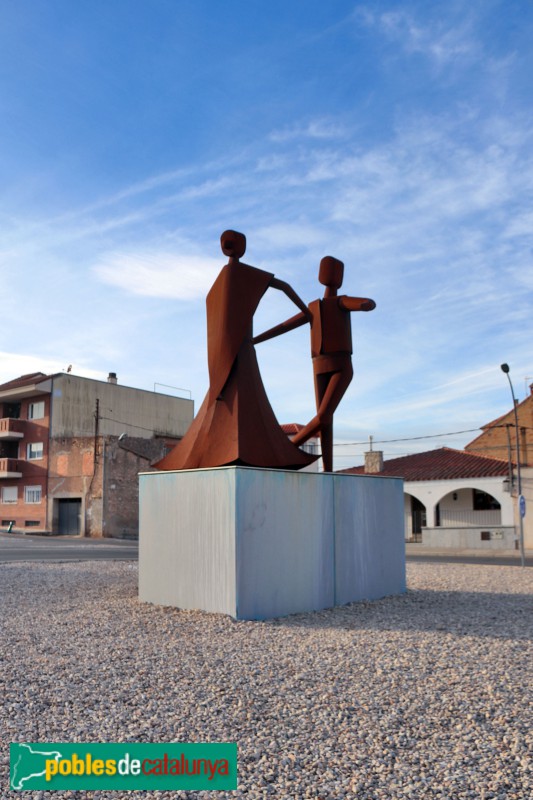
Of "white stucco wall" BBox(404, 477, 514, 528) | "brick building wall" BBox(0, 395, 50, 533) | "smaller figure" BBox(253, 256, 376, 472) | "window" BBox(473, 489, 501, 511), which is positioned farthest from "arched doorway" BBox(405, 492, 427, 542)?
"smaller figure" BBox(253, 256, 376, 472)

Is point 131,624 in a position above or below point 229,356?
below

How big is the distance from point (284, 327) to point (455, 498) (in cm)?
2352

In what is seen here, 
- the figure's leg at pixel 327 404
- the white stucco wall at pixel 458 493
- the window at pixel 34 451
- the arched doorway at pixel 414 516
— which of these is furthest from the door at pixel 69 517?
the figure's leg at pixel 327 404

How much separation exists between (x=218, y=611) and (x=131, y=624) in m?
1.11

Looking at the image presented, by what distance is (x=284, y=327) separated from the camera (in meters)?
11.2

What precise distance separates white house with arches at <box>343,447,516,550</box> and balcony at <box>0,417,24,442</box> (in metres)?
20.3

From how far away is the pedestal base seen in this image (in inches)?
338

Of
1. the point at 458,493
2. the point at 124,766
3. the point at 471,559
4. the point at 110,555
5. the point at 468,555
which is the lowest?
the point at 468,555

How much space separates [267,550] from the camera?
29.0 feet

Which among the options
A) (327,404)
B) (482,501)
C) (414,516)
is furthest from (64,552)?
(482,501)

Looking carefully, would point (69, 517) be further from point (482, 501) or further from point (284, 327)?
point (284, 327)

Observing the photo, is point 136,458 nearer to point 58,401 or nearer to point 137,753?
point 58,401

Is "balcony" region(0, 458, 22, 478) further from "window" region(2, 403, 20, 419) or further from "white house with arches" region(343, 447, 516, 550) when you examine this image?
"white house with arches" region(343, 447, 516, 550)

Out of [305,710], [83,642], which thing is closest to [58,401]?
[83,642]
